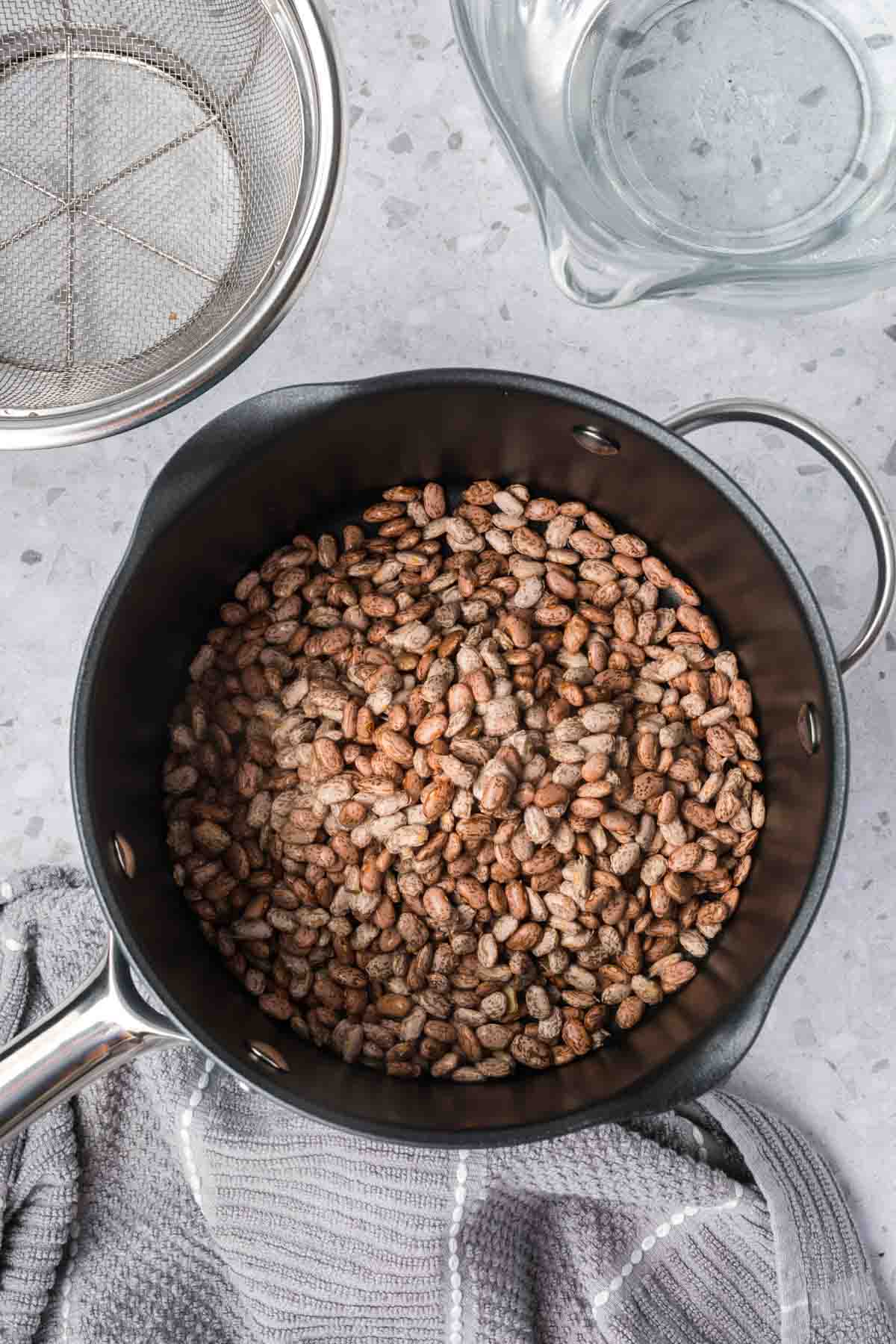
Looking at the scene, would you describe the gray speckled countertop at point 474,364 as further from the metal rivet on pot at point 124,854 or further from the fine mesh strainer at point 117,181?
the metal rivet on pot at point 124,854

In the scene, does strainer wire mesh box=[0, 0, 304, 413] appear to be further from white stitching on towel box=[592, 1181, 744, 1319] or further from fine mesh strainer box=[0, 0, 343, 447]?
white stitching on towel box=[592, 1181, 744, 1319]

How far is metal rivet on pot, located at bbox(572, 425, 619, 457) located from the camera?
71 cm

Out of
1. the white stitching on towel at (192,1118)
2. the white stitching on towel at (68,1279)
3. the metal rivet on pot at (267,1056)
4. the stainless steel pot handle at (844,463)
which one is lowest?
the white stitching on towel at (68,1279)

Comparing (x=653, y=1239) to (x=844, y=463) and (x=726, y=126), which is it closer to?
(x=844, y=463)

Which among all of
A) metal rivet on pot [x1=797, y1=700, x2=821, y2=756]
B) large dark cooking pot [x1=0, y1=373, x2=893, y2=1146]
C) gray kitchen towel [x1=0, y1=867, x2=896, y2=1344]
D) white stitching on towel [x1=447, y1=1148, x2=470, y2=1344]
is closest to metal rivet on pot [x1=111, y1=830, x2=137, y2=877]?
large dark cooking pot [x1=0, y1=373, x2=893, y2=1146]

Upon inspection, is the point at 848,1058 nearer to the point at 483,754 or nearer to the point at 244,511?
the point at 483,754

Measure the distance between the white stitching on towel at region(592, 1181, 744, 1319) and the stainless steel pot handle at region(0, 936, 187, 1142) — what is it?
38 cm

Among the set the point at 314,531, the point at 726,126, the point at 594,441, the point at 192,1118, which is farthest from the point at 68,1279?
the point at 726,126

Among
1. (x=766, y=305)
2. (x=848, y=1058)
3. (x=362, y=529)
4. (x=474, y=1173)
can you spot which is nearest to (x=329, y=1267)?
(x=474, y=1173)

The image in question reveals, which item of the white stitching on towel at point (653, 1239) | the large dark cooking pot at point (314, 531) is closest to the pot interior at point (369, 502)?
the large dark cooking pot at point (314, 531)

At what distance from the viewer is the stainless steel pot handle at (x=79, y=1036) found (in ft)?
2.10

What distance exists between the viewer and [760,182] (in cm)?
Answer: 79

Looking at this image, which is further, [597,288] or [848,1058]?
[848,1058]

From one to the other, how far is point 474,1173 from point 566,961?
0.16 meters
